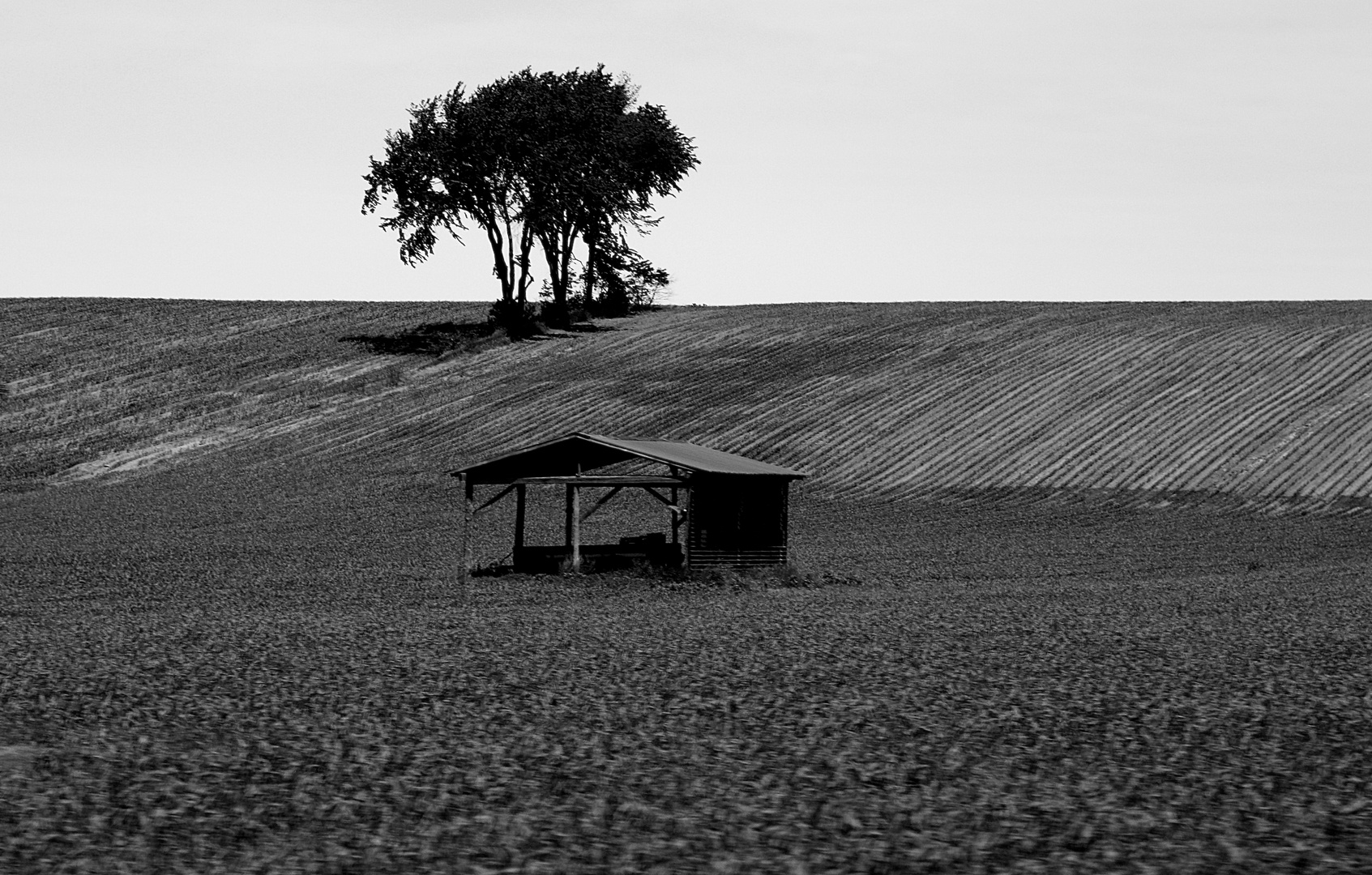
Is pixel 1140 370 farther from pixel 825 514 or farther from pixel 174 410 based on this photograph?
pixel 174 410

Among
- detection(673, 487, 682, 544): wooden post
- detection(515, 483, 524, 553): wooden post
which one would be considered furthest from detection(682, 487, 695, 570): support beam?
detection(515, 483, 524, 553): wooden post

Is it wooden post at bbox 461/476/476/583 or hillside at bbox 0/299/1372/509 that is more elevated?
hillside at bbox 0/299/1372/509

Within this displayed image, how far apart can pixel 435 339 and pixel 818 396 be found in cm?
2704

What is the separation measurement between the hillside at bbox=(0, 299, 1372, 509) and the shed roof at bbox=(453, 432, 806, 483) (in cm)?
1580

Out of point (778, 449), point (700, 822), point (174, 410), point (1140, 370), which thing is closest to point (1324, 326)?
point (1140, 370)

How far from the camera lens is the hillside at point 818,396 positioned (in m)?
52.3

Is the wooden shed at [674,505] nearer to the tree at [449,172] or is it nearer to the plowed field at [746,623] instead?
the plowed field at [746,623]

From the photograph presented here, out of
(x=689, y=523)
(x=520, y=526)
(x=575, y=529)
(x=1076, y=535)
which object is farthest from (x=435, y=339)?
(x=689, y=523)

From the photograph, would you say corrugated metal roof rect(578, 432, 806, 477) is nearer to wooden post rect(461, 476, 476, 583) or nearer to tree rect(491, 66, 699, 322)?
wooden post rect(461, 476, 476, 583)

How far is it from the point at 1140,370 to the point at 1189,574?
26.8m

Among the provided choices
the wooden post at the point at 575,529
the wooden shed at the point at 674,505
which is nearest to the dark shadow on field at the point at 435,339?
the wooden shed at the point at 674,505

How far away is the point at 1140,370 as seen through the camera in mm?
62000

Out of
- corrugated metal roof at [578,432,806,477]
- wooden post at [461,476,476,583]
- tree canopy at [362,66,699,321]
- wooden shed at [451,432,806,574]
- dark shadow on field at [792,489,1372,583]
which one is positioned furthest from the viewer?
tree canopy at [362,66,699,321]

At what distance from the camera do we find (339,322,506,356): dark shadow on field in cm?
8256
